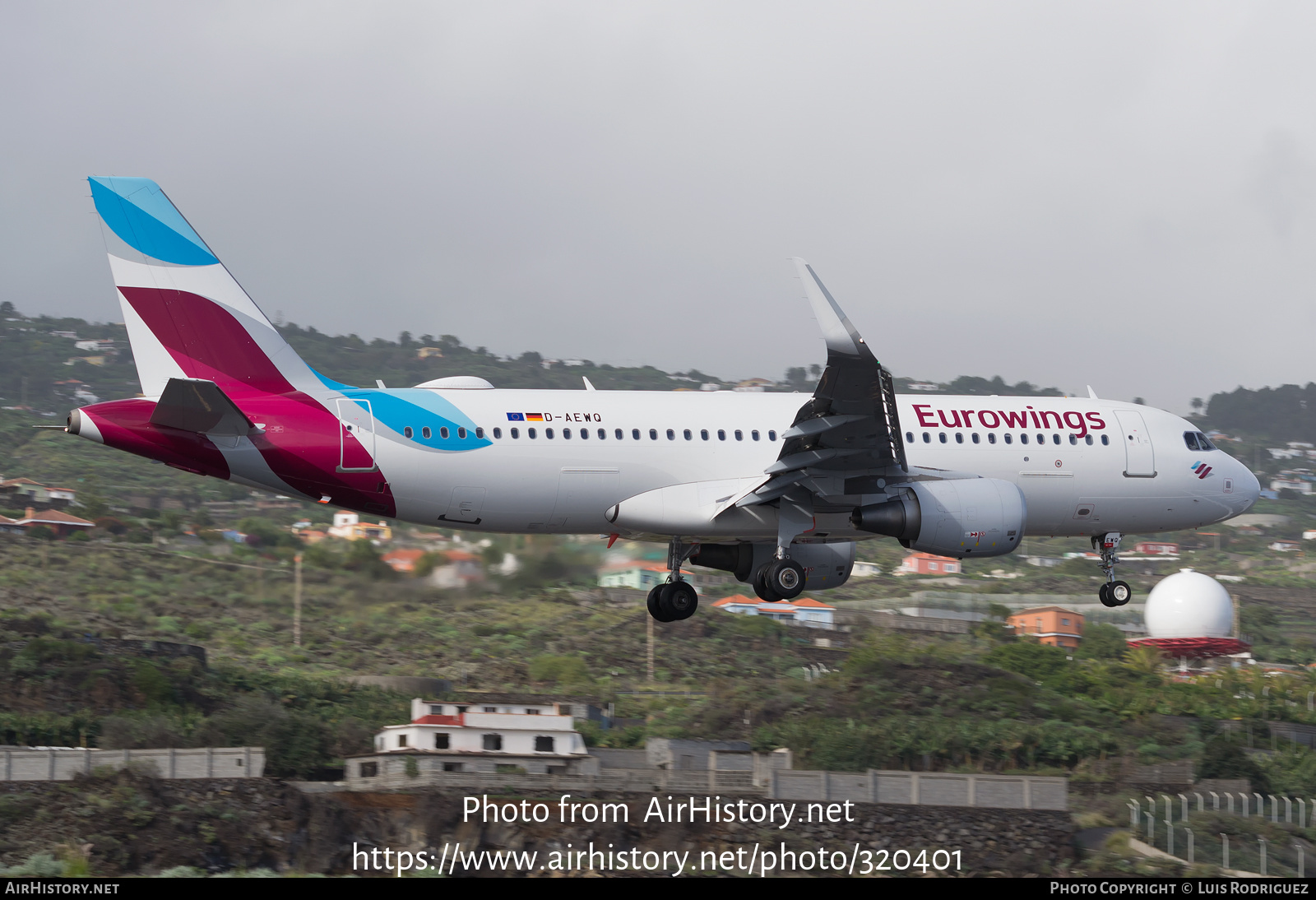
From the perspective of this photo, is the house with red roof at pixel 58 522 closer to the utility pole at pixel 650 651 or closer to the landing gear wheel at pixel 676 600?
the utility pole at pixel 650 651

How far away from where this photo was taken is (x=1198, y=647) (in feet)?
271

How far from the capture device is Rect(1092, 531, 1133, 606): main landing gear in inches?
1272

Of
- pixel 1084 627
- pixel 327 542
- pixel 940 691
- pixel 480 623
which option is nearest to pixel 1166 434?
pixel 327 542

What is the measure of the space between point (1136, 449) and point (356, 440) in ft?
58.4

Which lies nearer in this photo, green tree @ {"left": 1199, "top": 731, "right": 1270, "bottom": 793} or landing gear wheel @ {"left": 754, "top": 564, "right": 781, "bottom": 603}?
landing gear wheel @ {"left": 754, "top": 564, "right": 781, "bottom": 603}

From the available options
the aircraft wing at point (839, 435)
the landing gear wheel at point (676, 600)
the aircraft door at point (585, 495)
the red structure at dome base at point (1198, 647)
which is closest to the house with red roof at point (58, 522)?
the landing gear wheel at point (676, 600)

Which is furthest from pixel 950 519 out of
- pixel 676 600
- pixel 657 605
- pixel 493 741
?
pixel 493 741

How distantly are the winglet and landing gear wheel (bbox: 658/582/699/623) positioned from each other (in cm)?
845

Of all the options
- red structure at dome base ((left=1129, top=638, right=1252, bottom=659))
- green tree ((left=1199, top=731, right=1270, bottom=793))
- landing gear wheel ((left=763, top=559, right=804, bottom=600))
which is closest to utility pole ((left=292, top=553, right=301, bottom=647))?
landing gear wheel ((left=763, top=559, right=804, bottom=600))

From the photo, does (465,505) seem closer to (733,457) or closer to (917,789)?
(733,457)

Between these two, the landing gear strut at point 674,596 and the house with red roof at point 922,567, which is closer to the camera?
the landing gear strut at point 674,596

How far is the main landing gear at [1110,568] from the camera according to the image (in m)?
32.3

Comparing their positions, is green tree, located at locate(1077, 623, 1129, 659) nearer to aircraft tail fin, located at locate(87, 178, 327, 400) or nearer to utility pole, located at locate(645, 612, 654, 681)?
utility pole, located at locate(645, 612, 654, 681)

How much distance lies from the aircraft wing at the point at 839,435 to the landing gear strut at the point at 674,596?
12.3ft
